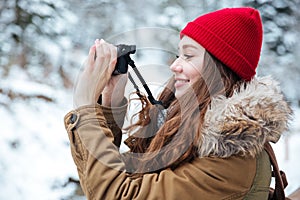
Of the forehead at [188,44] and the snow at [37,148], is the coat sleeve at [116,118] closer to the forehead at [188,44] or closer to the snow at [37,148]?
the forehead at [188,44]

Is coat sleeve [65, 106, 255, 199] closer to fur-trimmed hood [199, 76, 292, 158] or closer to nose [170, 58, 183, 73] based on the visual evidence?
fur-trimmed hood [199, 76, 292, 158]

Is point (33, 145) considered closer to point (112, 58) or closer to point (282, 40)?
point (282, 40)

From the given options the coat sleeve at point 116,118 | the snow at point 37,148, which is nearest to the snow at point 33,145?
the snow at point 37,148

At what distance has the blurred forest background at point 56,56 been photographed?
327 cm

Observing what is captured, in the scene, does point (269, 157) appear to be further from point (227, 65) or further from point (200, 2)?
point (200, 2)

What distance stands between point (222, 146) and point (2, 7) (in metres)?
3.21

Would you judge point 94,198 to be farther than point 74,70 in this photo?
Result: No

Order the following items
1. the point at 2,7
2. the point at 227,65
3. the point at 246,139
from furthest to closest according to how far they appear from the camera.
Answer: the point at 2,7, the point at 227,65, the point at 246,139

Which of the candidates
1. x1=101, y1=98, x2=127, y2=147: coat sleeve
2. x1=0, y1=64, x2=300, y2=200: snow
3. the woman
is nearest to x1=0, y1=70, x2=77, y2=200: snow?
x1=0, y1=64, x2=300, y2=200: snow

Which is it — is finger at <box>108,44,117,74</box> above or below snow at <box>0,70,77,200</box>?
above

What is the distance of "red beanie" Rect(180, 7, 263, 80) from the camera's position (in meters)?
0.96

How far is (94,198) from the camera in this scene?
2.79 feet

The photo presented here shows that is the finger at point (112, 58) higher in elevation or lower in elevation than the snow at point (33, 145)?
higher

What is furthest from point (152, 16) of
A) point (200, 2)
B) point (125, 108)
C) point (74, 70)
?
point (125, 108)
